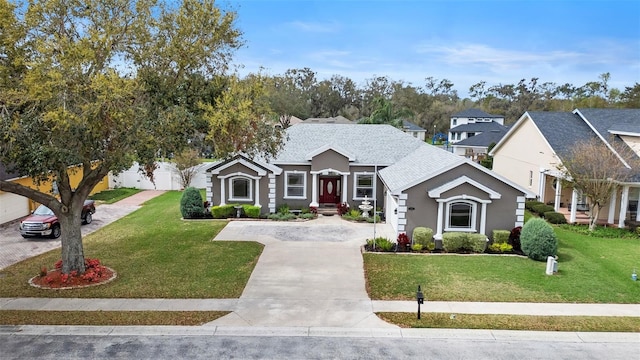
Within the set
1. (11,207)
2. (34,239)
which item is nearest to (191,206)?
(34,239)

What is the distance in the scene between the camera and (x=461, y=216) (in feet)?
65.1

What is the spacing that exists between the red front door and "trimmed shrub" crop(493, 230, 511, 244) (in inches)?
409

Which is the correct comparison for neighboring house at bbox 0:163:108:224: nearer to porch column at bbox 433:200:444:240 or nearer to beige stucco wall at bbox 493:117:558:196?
porch column at bbox 433:200:444:240

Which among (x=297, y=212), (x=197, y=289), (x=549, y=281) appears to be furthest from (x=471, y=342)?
(x=297, y=212)

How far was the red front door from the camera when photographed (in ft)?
90.1

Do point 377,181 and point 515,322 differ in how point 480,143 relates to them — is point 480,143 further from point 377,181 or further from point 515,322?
point 515,322

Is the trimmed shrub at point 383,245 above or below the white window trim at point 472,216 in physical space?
below

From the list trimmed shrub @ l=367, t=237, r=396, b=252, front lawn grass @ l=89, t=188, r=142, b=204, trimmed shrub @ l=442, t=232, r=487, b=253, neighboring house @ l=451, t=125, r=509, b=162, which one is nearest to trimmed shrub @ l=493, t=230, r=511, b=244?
trimmed shrub @ l=442, t=232, r=487, b=253

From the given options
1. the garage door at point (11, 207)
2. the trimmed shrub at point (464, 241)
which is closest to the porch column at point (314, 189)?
the trimmed shrub at point (464, 241)

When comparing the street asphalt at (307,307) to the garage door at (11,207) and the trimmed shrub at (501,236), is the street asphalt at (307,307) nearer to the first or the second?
the trimmed shrub at (501,236)

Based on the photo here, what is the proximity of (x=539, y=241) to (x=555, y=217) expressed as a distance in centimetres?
834

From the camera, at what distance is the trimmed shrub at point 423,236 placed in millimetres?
19203

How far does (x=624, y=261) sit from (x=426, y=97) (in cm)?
8285

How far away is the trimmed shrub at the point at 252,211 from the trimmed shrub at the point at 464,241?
10514mm
